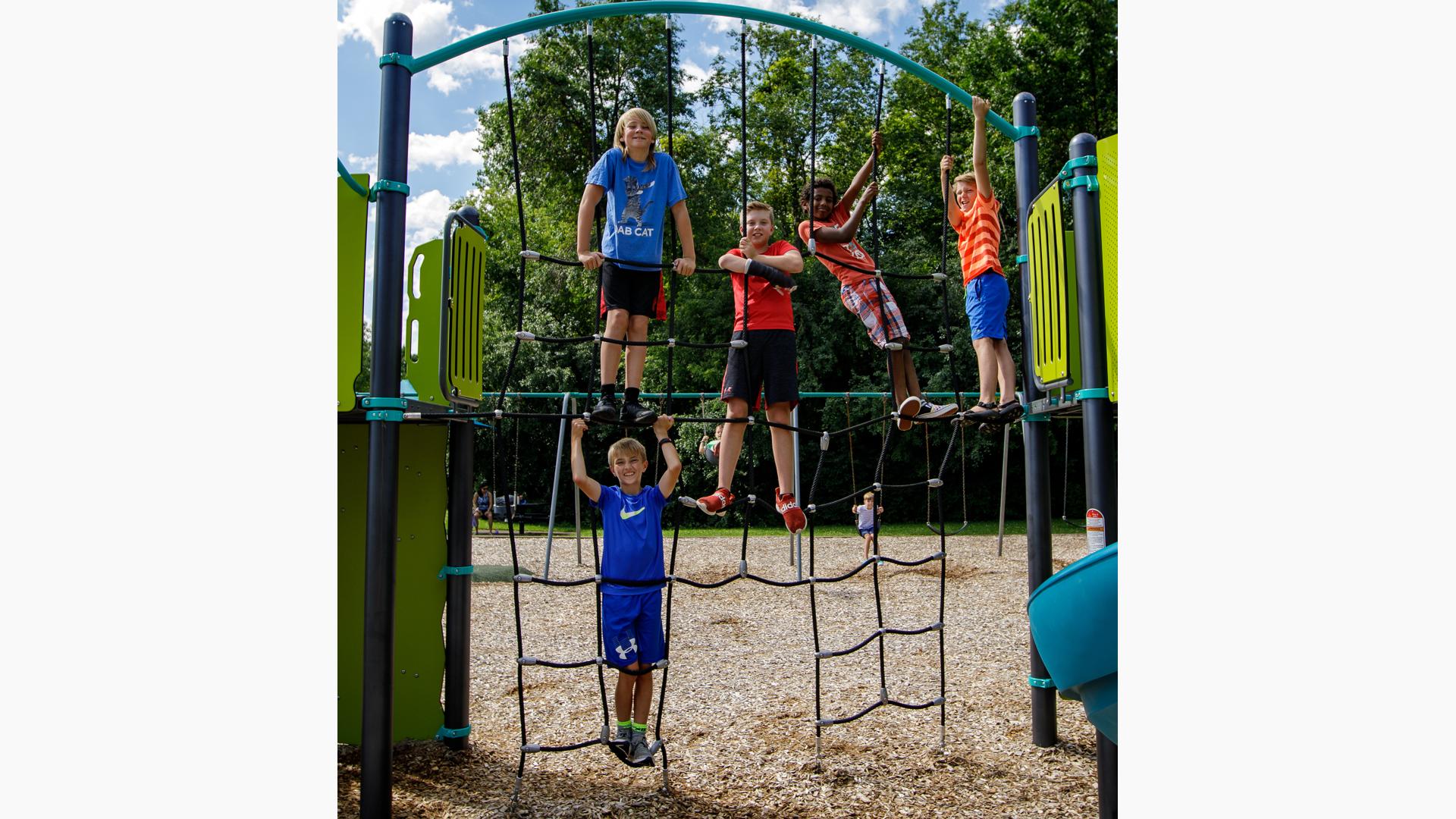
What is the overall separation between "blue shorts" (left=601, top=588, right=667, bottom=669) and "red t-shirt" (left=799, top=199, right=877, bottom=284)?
2.10 metres

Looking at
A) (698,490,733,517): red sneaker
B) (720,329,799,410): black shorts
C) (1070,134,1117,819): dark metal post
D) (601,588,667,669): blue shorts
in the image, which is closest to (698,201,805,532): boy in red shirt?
(720,329,799,410): black shorts

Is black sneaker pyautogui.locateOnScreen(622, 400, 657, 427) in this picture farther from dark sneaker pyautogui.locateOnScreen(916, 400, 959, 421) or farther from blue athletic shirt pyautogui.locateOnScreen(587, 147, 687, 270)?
dark sneaker pyautogui.locateOnScreen(916, 400, 959, 421)

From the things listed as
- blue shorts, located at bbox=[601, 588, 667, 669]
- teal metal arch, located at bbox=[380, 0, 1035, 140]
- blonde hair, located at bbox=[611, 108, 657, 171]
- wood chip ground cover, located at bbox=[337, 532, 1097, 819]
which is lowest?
wood chip ground cover, located at bbox=[337, 532, 1097, 819]

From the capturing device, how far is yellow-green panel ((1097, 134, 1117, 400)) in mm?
3447

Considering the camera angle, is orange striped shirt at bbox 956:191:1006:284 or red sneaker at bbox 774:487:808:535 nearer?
red sneaker at bbox 774:487:808:535

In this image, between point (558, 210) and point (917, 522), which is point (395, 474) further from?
point (917, 522)

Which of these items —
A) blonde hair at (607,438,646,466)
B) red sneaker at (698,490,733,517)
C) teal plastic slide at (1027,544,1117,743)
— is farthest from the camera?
red sneaker at (698,490,733,517)

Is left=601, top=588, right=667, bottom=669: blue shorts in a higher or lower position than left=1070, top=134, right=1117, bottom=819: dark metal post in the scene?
lower

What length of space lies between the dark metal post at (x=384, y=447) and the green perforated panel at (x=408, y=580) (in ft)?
2.78

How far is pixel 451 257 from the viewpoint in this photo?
416 cm

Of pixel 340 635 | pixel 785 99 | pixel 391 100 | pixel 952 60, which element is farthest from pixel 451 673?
pixel 952 60

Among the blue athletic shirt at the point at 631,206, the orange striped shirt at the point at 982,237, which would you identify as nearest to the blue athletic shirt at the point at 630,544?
the blue athletic shirt at the point at 631,206

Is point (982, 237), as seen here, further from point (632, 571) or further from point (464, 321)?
point (464, 321)

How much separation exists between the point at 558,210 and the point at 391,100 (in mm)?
15945
